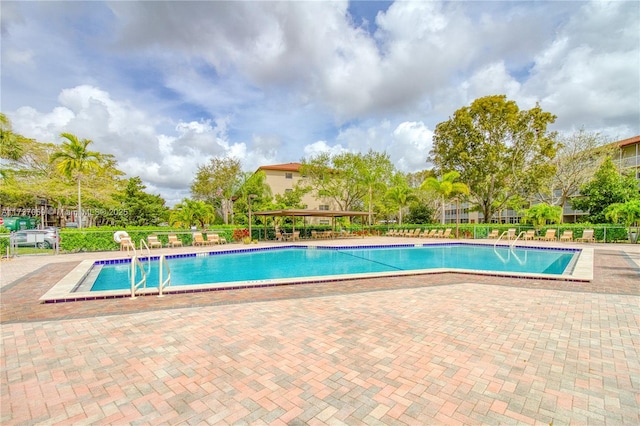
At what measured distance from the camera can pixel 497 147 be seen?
2661 centimetres

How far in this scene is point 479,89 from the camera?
2661cm

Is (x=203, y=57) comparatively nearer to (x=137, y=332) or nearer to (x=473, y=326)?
(x=137, y=332)

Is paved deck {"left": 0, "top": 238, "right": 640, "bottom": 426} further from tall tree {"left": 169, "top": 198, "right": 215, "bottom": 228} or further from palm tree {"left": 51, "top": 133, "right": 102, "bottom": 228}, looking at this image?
tall tree {"left": 169, "top": 198, "right": 215, "bottom": 228}

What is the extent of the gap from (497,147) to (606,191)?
8.21m

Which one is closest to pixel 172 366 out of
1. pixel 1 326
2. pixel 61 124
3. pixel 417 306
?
pixel 1 326

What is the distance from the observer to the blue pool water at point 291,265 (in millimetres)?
9742

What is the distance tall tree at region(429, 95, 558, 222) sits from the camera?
25.5 metres

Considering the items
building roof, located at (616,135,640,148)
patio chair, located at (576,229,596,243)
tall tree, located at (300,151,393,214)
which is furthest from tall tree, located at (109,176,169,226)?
building roof, located at (616,135,640,148)

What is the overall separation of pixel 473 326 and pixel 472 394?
1891mm

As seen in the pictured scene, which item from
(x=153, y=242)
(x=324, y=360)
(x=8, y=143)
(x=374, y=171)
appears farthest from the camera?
(x=374, y=171)

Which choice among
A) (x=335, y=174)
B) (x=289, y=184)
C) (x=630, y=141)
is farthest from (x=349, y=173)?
(x=630, y=141)

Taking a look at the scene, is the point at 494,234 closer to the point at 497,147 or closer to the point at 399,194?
the point at 497,147

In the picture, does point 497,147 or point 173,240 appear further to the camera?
point 497,147

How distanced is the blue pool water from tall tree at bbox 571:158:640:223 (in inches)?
377
